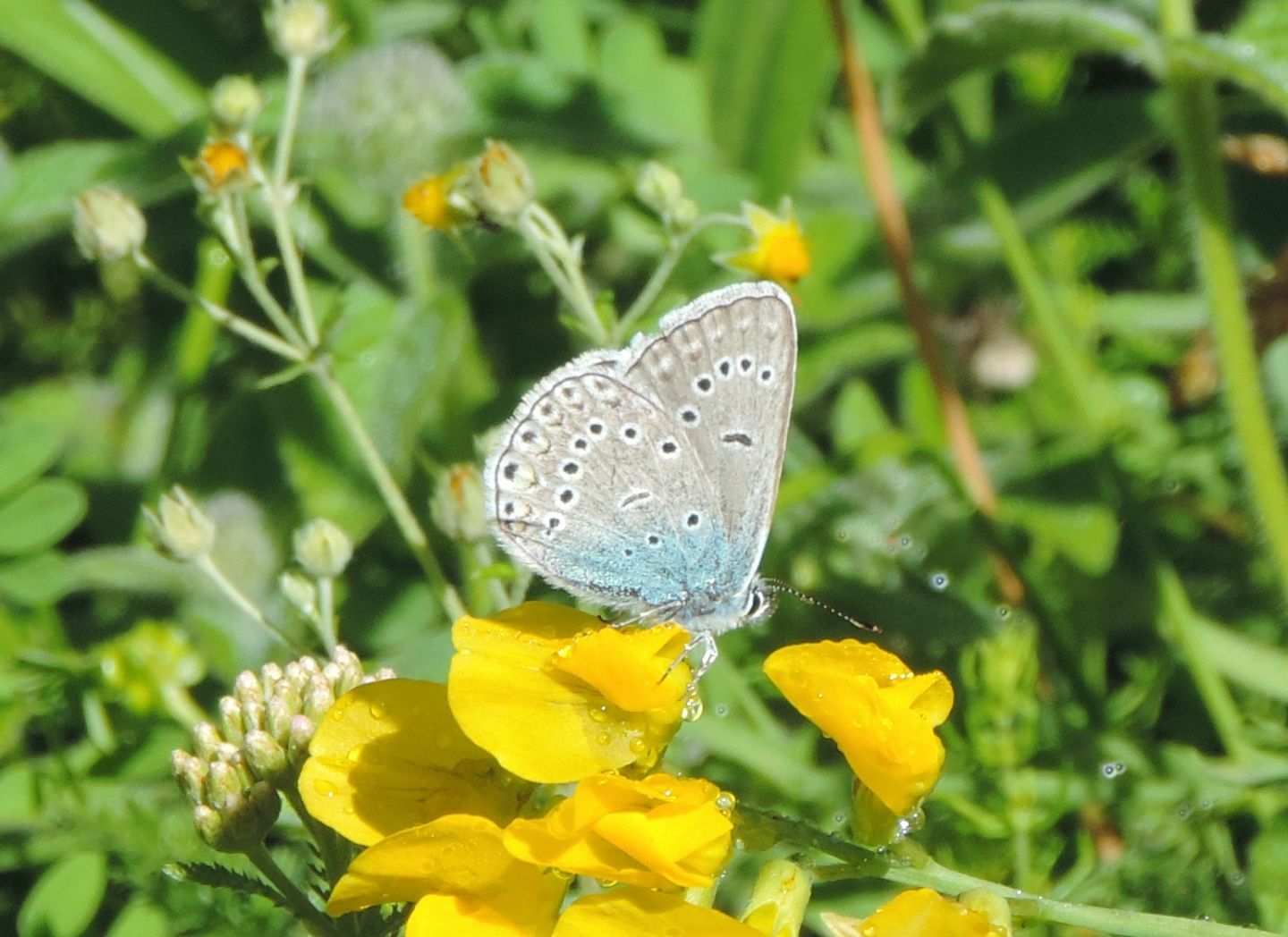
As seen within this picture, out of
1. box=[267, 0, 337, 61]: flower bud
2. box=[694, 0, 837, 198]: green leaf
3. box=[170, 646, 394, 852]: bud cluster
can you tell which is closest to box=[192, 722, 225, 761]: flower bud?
box=[170, 646, 394, 852]: bud cluster

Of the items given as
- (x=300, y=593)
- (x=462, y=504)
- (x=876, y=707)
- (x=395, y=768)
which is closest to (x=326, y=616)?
(x=300, y=593)

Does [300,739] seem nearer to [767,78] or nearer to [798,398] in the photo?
[798,398]

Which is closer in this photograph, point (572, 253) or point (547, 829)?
point (547, 829)

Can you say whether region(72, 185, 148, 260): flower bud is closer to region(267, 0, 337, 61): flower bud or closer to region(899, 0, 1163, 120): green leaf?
region(267, 0, 337, 61): flower bud

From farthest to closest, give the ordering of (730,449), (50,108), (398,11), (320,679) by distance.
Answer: (50,108) < (398,11) < (730,449) < (320,679)

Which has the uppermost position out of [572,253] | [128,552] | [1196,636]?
[572,253]

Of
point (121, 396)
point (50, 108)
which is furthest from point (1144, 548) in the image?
point (50, 108)

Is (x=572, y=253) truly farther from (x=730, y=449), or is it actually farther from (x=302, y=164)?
(x=302, y=164)

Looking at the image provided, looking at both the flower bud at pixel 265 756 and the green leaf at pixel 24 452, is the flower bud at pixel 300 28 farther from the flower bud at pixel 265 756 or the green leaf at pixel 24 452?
the flower bud at pixel 265 756
